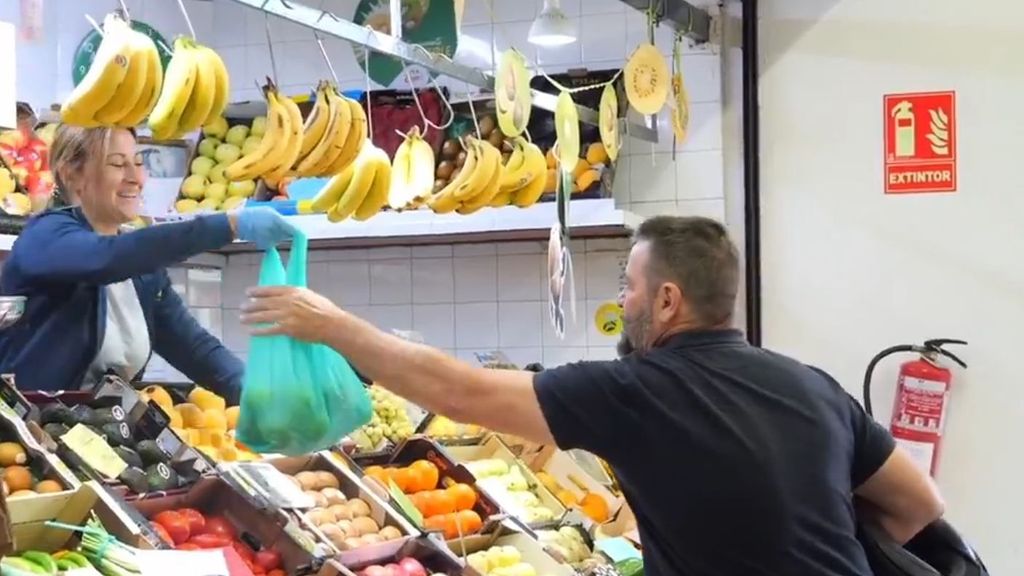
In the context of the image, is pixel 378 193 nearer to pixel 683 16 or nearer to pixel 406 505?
pixel 406 505

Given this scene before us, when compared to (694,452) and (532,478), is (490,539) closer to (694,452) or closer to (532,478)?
(532,478)

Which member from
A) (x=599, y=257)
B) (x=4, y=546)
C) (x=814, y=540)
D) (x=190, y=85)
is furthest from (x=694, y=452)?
(x=599, y=257)

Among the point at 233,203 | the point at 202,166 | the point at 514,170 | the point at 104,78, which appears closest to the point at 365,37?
the point at 104,78

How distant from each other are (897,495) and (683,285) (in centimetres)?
65

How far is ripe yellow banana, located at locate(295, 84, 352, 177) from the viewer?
3.54 metres

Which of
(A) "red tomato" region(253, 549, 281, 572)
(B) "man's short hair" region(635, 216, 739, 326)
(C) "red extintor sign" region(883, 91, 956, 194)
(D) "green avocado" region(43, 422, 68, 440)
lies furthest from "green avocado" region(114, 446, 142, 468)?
(C) "red extintor sign" region(883, 91, 956, 194)

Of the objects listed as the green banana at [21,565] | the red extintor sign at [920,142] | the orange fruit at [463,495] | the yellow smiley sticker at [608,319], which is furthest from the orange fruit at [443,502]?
the red extintor sign at [920,142]

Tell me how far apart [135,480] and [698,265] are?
128 cm

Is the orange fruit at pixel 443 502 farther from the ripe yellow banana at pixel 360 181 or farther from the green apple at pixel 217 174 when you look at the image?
the green apple at pixel 217 174

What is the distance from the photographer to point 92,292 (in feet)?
11.0

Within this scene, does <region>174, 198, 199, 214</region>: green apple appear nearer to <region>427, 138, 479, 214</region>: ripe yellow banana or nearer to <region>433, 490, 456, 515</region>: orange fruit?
<region>427, 138, 479, 214</region>: ripe yellow banana

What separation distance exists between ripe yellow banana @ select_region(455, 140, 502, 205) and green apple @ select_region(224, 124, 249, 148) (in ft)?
5.90

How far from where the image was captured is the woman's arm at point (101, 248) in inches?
111

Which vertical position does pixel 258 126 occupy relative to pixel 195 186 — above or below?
above
